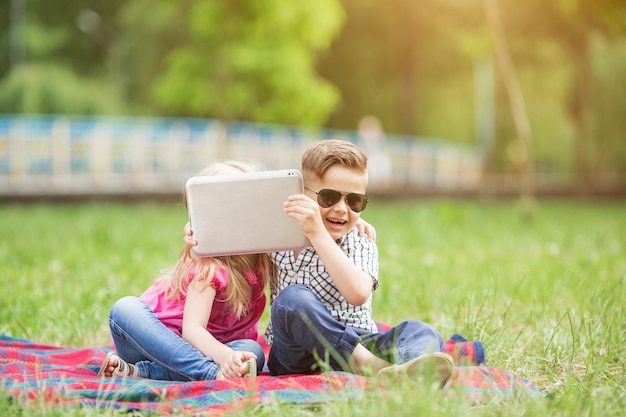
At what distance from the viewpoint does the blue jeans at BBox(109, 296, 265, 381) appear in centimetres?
298

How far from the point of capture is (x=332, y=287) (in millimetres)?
3068

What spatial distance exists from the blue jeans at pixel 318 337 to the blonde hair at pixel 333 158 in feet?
1.44

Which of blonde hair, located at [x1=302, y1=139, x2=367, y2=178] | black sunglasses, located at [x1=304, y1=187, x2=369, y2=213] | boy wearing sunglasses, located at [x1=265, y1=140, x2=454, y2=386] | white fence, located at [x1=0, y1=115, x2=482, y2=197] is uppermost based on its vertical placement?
white fence, located at [x1=0, y1=115, x2=482, y2=197]

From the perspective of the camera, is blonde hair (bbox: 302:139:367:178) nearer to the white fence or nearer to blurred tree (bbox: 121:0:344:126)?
blurred tree (bbox: 121:0:344:126)

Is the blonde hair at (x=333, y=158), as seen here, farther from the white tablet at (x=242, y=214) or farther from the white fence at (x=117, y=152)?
the white fence at (x=117, y=152)

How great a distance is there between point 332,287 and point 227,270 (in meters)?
0.40

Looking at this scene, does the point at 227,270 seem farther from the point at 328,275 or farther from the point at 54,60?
the point at 54,60

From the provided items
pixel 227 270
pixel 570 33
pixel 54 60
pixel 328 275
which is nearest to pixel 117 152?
pixel 54 60

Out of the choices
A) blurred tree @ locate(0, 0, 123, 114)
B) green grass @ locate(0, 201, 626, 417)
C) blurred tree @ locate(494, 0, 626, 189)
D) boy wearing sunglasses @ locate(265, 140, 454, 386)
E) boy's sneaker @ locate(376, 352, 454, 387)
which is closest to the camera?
green grass @ locate(0, 201, 626, 417)

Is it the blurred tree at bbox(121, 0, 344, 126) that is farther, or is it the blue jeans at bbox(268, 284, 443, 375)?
the blurred tree at bbox(121, 0, 344, 126)

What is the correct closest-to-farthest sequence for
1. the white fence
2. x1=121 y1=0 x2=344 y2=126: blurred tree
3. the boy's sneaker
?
the boy's sneaker < x1=121 y1=0 x2=344 y2=126: blurred tree < the white fence

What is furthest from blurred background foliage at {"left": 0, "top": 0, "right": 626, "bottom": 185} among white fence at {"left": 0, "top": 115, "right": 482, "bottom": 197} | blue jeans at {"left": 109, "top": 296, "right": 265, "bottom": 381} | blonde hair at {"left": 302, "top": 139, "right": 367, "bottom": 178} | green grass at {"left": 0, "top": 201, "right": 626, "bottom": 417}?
blue jeans at {"left": 109, "top": 296, "right": 265, "bottom": 381}

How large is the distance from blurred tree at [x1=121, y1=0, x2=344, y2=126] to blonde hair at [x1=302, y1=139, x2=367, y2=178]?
39.4ft

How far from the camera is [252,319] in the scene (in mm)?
3312
